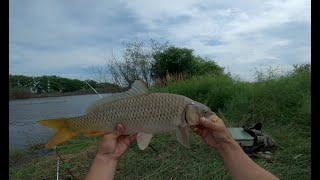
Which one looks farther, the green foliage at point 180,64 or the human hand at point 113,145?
the green foliage at point 180,64

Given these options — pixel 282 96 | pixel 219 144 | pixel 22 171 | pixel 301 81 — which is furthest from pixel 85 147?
pixel 219 144

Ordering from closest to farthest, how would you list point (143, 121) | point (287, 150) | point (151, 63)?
point (143, 121)
point (287, 150)
point (151, 63)

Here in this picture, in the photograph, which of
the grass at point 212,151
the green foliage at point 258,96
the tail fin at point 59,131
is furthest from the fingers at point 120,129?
the green foliage at point 258,96

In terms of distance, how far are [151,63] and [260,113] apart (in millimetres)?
4365

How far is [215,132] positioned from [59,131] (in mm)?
509

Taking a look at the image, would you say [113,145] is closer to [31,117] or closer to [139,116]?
[139,116]

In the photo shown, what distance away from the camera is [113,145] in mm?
1490

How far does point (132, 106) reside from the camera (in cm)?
138

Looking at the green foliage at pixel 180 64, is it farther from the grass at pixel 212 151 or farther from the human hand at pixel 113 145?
the human hand at pixel 113 145

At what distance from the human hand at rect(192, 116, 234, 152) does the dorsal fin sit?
0.70 feet

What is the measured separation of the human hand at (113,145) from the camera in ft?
4.86

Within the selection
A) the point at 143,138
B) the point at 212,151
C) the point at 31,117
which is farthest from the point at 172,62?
the point at 143,138

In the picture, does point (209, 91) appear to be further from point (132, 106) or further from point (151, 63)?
point (132, 106)
